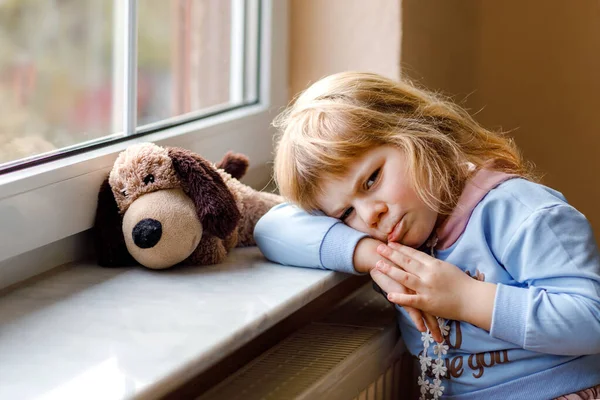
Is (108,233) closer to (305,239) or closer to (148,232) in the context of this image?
(148,232)

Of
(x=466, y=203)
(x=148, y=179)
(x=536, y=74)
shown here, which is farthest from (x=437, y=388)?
(x=536, y=74)

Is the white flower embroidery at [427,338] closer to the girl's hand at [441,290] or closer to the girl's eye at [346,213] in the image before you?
the girl's hand at [441,290]

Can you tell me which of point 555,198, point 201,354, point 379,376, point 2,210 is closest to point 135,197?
point 2,210

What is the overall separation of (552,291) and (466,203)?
0.52 feet

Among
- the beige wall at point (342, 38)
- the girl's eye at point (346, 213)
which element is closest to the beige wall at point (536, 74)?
the beige wall at point (342, 38)

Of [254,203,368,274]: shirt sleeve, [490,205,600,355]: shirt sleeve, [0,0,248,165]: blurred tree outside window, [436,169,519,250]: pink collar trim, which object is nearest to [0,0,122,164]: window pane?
[0,0,248,165]: blurred tree outside window

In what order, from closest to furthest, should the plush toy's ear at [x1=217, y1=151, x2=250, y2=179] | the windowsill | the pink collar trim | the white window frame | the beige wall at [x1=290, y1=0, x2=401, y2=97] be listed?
the windowsill < the white window frame < the pink collar trim < the plush toy's ear at [x1=217, y1=151, x2=250, y2=179] < the beige wall at [x1=290, y1=0, x2=401, y2=97]

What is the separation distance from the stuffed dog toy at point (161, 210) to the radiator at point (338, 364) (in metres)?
0.16

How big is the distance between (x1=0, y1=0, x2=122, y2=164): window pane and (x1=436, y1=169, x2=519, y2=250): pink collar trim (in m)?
0.47

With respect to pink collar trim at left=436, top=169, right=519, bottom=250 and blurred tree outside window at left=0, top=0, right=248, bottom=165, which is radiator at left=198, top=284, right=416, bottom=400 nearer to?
pink collar trim at left=436, top=169, right=519, bottom=250

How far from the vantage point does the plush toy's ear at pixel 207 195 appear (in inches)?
39.8

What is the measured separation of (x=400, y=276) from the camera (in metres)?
1.00

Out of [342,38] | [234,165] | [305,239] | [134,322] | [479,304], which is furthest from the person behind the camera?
[342,38]

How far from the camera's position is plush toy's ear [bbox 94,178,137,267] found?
1031mm
